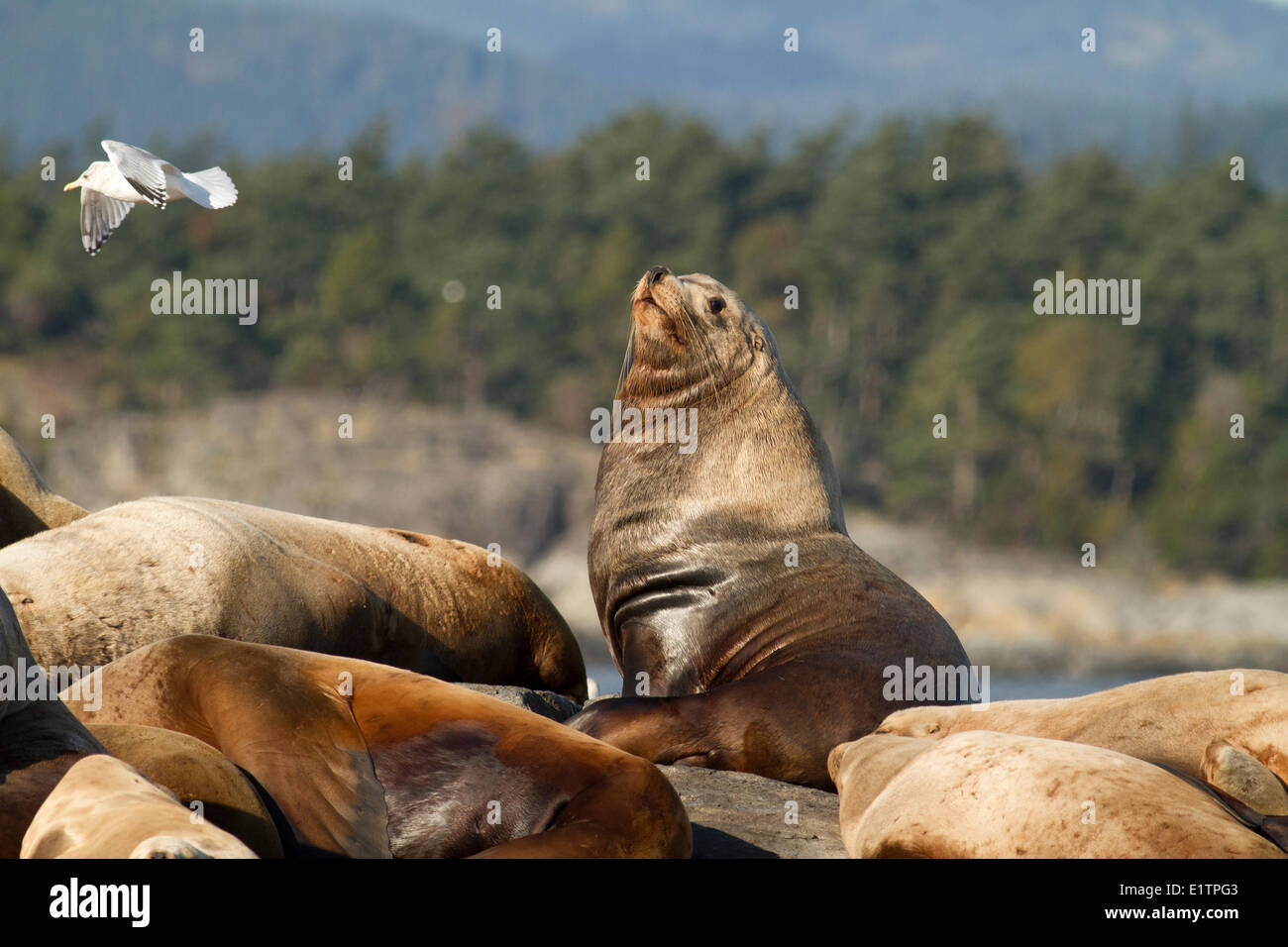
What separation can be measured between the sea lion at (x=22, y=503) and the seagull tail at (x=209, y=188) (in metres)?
1.32

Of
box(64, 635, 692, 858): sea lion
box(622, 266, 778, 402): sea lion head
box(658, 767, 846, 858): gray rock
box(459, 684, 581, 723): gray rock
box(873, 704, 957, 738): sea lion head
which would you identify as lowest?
box(658, 767, 846, 858): gray rock

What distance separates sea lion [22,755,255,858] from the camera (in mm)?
3346

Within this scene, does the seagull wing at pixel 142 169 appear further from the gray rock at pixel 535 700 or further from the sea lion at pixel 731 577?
the gray rock at pixel 535 700

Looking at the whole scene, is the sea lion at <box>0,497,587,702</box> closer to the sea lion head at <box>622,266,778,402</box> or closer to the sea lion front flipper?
the sea lion head at <box>622,266,778,402</box>

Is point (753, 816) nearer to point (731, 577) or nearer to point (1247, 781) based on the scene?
point (1247, 781)

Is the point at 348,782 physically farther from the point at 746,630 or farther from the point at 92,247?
the point at 92,247

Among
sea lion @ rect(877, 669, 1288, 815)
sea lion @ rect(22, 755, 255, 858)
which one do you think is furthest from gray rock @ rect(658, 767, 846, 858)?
sea lion @ rect(22, 755, 255, 858)

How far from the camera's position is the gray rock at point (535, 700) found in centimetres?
629

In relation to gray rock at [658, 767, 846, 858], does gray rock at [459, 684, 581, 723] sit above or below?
above

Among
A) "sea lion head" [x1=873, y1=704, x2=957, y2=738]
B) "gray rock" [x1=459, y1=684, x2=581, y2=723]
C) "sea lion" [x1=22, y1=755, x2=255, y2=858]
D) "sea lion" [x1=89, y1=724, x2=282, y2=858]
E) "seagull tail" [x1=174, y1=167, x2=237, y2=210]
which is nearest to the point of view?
"sea lion" [x1=22, y1=755, x2=255, y2=858]

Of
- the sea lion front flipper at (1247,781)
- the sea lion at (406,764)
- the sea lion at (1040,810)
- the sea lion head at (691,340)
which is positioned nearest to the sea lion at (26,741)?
the sea lion at (406,764)

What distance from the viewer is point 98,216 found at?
309 inches
